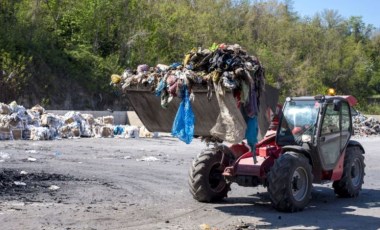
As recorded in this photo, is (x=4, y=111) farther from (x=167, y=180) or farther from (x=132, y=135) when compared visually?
(x=167, y=180)

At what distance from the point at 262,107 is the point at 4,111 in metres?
17.4

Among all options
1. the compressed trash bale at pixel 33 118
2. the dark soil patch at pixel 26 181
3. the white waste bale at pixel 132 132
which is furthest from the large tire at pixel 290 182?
the white waste bale at pixel 132 132

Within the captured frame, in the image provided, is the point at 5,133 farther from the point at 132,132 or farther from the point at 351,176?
the point at 351,176

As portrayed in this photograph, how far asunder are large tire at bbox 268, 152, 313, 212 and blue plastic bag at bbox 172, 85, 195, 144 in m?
1.63

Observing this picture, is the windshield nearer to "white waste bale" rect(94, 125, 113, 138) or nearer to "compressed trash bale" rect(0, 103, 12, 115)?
"compressed trash bale" rect(0, 103, 12, 115)

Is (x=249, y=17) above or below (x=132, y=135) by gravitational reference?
above

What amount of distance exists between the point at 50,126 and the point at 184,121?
1735 centimetres

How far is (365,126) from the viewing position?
131 feet

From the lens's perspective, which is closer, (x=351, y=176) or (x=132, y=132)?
(x=351, y=176)

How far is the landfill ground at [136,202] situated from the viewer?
842 cm

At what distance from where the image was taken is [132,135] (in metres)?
26.6

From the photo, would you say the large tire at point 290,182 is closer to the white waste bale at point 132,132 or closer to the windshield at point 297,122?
the windshield at point 297,122

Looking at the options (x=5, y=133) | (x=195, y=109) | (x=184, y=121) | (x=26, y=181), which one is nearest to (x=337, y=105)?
(x=195, y=109)

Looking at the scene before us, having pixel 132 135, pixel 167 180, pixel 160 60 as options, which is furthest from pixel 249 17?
pixel 167 180
